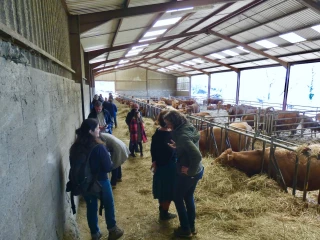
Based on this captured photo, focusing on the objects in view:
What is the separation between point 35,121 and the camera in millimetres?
1742

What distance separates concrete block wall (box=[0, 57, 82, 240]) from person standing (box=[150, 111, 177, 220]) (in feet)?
3.94

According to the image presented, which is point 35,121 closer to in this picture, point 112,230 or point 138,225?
point 112,230

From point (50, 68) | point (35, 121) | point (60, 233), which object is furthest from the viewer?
point (50, 68)

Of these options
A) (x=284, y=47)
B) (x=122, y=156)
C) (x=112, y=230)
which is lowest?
(x=112, y=230)

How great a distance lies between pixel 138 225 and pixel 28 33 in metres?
2.75

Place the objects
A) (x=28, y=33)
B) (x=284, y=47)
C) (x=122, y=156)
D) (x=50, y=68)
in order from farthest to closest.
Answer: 1. (x=284, y=47)
2. (x=122, y=156)
3. (x=50, y=68)
4. (x=28, y=33)

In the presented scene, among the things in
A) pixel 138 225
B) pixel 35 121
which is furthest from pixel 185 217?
pixel 35 121

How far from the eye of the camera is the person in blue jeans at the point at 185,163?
253 centimetres

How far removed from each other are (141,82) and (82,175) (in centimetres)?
3415

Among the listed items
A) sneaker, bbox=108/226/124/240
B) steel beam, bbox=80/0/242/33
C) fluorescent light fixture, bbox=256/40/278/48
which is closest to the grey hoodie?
sneaker, bbox=108/226/124/240

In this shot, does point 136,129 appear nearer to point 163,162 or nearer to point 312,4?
point 163,162

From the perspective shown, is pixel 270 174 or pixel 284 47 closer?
pixel 270 174

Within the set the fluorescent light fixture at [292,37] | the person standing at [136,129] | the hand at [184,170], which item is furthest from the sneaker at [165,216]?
the fluorescent light fixture at [292,37]

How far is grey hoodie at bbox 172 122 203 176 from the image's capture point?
2.52 m
